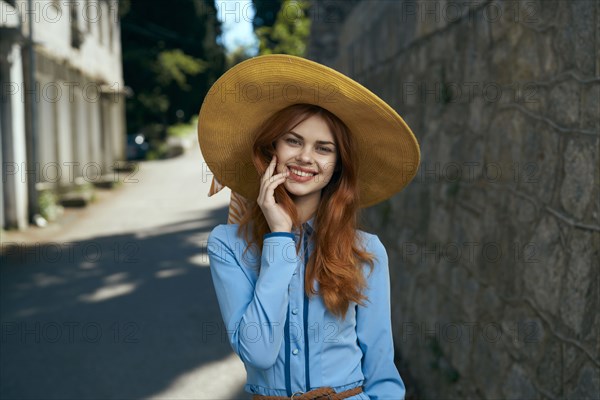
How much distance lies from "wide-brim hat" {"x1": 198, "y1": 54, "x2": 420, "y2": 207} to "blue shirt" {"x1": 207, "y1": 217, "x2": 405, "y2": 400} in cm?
28

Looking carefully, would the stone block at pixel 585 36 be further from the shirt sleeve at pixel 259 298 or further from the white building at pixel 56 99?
the white building at pixel 56 99

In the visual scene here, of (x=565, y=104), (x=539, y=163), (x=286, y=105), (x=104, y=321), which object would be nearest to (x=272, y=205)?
(x=286, y=105)

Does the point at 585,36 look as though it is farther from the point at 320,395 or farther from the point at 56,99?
the point at 56,99

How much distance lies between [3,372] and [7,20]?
699cm

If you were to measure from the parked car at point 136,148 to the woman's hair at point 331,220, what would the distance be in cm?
2509

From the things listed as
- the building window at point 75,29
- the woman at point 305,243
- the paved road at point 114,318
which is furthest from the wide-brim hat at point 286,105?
the building window at point 75,29

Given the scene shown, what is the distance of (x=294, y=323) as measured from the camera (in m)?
1.99

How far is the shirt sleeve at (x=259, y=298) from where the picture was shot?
185 cm

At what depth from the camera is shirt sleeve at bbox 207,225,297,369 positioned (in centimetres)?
185

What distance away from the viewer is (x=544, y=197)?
289cm

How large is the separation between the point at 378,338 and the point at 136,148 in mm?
25381

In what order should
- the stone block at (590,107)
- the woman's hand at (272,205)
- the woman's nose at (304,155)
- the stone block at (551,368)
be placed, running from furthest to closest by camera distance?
1. the stone block at (551,368)
2. the stone block at (590,107)
3. the woman's nose at (304,155)
4. the woman's hand at (272,205)

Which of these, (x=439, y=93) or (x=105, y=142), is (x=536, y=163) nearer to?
(x=439, y=93)

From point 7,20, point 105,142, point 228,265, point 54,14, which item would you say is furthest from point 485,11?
point 105,142
